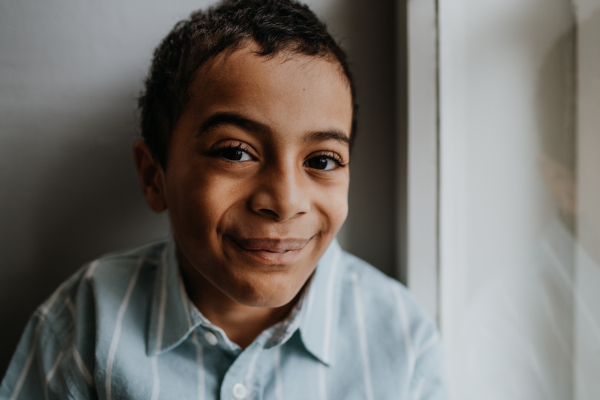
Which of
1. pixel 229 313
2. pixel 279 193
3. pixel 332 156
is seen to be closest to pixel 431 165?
pixel 332 156

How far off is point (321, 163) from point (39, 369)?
0.60 m

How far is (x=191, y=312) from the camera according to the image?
598 millimetres

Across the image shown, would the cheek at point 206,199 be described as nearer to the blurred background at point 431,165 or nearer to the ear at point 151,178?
the ear at point 151,178

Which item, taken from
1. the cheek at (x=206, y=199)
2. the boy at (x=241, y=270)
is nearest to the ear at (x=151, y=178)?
the boy at (x=241, y=270)

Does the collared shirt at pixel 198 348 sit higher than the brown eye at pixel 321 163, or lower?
lower

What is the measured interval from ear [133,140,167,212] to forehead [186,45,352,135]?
5.8 inches

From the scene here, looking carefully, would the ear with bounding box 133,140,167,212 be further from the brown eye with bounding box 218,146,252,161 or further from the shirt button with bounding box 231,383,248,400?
the shirt button with bounding box 231,383,248,400

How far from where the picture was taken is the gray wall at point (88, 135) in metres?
0.76

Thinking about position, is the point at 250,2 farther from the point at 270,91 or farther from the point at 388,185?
the point at 388,185

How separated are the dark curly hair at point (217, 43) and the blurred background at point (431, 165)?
0.62ft

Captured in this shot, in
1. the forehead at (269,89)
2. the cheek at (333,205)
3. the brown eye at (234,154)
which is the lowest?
the cheek at (333,205)

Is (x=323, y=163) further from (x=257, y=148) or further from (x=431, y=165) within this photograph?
(x=431, y=165)

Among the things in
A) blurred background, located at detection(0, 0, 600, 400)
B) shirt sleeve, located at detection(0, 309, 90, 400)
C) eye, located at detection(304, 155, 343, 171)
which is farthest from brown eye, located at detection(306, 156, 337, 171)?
shirt sleeve, located at detection(0, 309, 90, 400)

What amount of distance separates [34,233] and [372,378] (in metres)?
0.76
